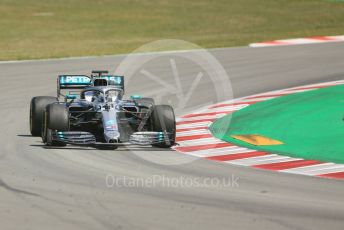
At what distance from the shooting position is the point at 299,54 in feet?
100

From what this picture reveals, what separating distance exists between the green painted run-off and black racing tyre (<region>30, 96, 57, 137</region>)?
338 cm

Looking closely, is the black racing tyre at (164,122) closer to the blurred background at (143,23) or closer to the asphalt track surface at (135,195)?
the asphalt track surface at (135,195)

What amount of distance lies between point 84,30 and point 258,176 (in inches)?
950

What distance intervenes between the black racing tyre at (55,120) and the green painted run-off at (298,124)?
313 centimetres

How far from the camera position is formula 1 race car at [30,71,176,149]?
52.2 ft

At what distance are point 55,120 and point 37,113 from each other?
1.48 metres

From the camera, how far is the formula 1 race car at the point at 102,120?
1592 cm

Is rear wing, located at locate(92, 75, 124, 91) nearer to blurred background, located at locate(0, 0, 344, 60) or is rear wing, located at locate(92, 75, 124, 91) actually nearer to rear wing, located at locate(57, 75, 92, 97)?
rear wing, located at locate(57, 75, 92, 97)

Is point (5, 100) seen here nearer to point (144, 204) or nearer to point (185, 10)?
point (144, 204)

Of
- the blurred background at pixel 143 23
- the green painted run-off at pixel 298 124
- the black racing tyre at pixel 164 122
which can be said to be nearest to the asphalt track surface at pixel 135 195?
the black racing tyre at pixel 164 122

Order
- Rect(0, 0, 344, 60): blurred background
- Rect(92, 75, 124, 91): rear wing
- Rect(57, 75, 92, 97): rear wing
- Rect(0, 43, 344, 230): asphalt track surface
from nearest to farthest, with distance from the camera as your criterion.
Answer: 1. Rect(0, 43, 344, 230): asphalt track surface
2. Rect(92, 75, 124, 91): rear wing
3. Rect(57, 75, 92, 97): rear wing
4. Rect(0, 0, 344, 60): blurred background

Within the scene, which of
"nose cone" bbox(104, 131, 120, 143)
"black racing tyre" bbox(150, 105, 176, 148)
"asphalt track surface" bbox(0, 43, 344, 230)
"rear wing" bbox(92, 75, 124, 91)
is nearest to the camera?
"asphalt track surface" bbox(0, 43, 344, 230)

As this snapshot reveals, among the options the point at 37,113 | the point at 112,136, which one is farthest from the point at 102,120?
the point at 37,113

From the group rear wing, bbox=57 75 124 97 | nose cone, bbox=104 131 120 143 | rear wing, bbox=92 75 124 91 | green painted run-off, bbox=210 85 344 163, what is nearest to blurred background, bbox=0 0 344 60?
green painted run-off, bbox=210 85 344 163
